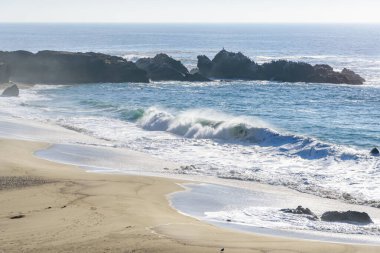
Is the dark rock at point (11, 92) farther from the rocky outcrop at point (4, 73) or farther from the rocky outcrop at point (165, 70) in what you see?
the rocky outcrop at point (165, 70)

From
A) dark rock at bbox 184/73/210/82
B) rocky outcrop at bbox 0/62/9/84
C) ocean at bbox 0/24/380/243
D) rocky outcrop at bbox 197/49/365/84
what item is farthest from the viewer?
dark rock at bbox 184/73/210/82

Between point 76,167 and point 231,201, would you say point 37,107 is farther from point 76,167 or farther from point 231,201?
point 231,201

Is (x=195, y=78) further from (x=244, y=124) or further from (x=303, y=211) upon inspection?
(x=303, y=211)

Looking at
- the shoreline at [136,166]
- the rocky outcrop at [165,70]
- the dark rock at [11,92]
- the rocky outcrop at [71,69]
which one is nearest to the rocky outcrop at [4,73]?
the rocky outcrop at [71,69]

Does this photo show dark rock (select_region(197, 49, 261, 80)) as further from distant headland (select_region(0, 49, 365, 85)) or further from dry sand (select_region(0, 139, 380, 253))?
dry sand (select_region(0, 139, 380, 253))

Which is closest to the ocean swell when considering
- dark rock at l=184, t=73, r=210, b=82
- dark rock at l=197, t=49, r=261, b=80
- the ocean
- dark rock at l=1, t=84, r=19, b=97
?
the ocean

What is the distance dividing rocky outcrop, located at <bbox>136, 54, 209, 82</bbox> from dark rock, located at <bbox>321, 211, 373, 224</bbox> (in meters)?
52.0

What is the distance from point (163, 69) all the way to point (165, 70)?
336 mm

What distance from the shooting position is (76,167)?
992 inches

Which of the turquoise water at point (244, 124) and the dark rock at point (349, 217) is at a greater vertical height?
the dark rock at point (349, 217)

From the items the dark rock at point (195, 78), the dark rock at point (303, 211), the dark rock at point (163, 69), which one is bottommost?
the dark rock at point (195, 78)

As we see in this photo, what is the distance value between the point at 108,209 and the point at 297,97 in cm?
3768

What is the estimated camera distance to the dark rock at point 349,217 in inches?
684

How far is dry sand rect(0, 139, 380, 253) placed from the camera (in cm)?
1409
